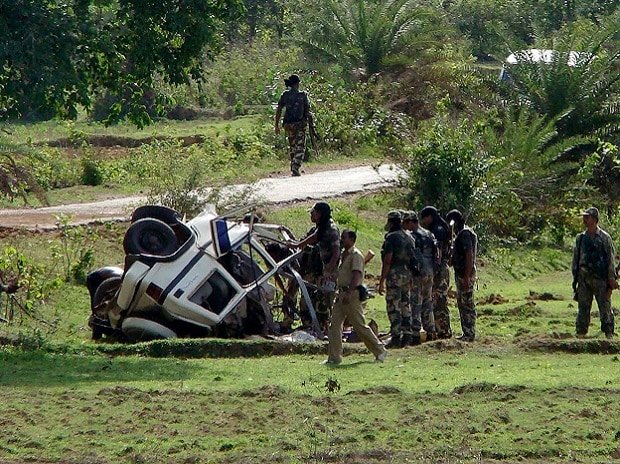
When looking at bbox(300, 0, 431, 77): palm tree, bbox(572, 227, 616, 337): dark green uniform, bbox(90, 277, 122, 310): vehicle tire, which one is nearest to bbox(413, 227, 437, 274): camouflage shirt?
bbox(572, 227, 616, 337): dark green uniform

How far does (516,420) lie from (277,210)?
13.6 metres

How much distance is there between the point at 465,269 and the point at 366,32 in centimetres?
2120

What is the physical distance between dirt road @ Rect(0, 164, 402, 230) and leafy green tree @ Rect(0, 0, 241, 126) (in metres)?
4.98

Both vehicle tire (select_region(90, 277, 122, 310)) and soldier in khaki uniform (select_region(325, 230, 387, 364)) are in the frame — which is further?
vehicle tire (select_region(90, 277, 122, 310))

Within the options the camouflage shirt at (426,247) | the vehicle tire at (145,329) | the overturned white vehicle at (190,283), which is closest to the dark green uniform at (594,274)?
the camouflage shirt at (426,247)

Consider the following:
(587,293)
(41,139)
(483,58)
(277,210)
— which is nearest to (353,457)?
(587,293)

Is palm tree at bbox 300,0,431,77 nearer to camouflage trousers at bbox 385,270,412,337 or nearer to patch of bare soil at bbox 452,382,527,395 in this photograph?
Answer: camouflage trousers at bbox 385,270,412,337

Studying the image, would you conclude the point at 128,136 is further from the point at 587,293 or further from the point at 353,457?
the point at 353,457

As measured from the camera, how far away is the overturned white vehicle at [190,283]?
1683cm

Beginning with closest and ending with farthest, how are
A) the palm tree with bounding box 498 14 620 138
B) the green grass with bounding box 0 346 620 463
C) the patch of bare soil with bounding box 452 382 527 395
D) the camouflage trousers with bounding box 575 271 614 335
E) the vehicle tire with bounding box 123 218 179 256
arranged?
1. the green grass with bounding box 0 346 620 463
2. the patch of bare soil with bounding box 452 382 527 395
3. the vehicle tire with bounding box 123 218 179 256
4. the camouflage trousers with bounding box 575 271 614 335
5. the palm tree with bounding box 498 14 620 138

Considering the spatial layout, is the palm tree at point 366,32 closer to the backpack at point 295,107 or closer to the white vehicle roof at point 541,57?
the white vehicle roof at point 541,57

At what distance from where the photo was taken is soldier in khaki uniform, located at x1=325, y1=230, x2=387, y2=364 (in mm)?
15438

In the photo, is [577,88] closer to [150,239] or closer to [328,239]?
[328,239]

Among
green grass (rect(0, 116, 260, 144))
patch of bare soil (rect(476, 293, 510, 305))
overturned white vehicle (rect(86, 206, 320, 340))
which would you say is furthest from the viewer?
green grass (rect(0, 116, 260, 144))
